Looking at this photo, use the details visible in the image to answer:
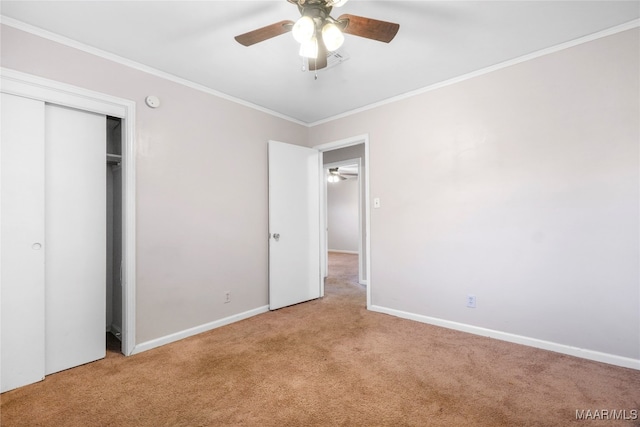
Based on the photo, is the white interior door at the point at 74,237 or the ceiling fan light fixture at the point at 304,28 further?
the white interior door at the point at 74,237

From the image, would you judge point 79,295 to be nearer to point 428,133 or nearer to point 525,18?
point 428,133

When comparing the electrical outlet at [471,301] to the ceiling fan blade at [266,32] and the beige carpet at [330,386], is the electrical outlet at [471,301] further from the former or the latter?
the ceiling fan blade at [266,32]

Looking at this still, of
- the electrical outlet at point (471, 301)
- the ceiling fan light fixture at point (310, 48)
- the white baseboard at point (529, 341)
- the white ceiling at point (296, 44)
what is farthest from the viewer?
the electrical outlet at point (471, 301)

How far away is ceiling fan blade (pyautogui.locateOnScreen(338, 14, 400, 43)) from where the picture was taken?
5.41ft

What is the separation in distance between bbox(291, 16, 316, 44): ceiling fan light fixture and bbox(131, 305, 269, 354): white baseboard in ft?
8.90

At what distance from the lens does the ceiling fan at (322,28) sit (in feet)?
5.37

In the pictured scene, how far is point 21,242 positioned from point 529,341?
4013 millimetres

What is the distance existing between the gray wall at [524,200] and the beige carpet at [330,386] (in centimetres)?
39

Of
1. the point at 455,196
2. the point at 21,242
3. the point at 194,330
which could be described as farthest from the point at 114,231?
the point at 455,196

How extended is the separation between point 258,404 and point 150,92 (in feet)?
8.85

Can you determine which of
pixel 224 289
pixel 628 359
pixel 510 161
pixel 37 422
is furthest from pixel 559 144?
pixel 37 422

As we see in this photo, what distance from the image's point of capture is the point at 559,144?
7.98ft

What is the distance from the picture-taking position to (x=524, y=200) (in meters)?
2.58

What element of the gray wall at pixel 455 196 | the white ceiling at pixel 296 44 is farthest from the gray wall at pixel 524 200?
the white ceiling at pixel 296 44
